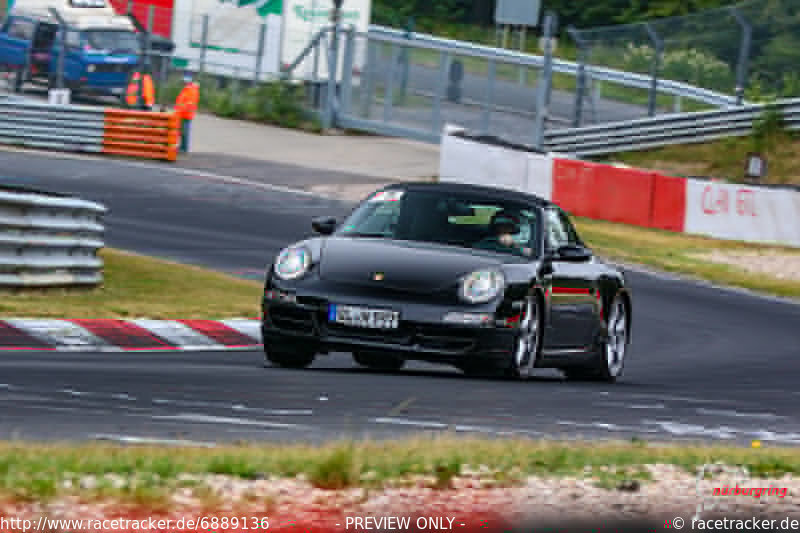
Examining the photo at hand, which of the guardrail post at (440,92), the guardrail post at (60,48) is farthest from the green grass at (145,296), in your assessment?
the guardrail post at (60,48)

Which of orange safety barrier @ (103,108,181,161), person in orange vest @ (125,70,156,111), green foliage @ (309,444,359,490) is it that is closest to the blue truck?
person in orange vest @ (125,70,156,111)

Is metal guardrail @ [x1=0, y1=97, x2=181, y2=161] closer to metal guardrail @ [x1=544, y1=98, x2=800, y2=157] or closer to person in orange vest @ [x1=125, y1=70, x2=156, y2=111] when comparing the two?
person in orange vest @ [x1=125, y1=70, x2=156, y2=111]

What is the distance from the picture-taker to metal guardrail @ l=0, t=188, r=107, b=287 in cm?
1342

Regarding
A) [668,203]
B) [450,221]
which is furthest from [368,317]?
[668,203]

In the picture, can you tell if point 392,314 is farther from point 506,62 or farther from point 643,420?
point 506,62

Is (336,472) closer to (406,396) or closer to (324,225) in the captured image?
(406,396)

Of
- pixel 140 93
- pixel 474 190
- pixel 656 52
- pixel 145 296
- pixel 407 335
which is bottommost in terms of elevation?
pixel 145 296

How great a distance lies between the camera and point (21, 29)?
39.2m

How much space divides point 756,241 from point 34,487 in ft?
78.0

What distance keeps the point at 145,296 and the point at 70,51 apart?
81.4ft

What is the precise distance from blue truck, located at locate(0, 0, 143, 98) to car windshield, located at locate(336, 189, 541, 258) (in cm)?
2733

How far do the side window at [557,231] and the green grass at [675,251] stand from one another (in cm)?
1145

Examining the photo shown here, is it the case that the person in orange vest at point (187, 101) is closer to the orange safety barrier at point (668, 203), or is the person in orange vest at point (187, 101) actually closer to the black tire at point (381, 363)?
the orange safety barrier at point (668, 203)

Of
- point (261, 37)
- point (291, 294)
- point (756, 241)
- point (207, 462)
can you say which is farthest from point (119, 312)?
point (261, 37)
